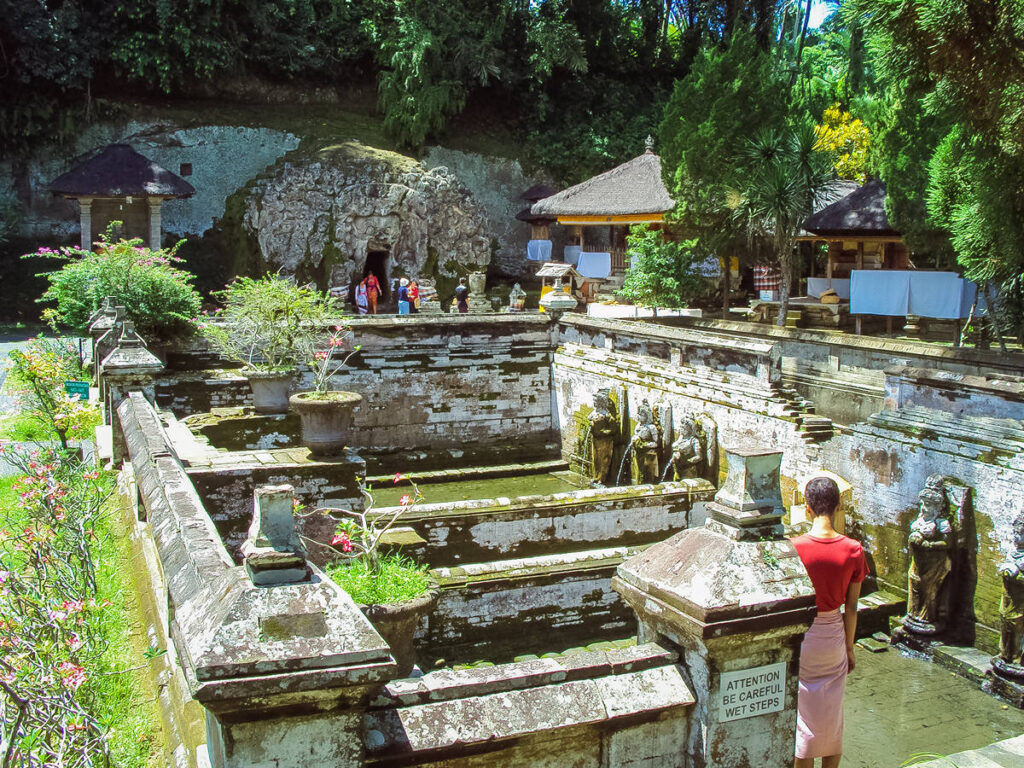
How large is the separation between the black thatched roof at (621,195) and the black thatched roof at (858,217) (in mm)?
5484

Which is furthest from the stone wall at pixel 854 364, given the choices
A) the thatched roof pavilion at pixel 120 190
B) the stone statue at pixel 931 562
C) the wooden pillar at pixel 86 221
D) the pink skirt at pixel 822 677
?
the wooden pillar at pixel 86 221

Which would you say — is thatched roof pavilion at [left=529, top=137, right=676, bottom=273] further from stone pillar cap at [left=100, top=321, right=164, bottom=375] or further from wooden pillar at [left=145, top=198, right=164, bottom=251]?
stone pillar cap at [left=100, top=321, right=164, bottom=375]

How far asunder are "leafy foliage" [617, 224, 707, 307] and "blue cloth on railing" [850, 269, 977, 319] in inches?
Result: 129

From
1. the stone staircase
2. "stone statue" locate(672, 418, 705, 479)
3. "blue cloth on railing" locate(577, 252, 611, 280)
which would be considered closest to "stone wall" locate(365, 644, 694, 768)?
the stone staircase

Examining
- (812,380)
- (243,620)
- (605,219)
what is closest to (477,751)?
(243,620)

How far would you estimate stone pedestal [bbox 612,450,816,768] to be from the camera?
3314 mm

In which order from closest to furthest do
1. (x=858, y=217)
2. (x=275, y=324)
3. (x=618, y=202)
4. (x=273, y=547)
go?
(x=273, y=547) < (x=275, y=324) < (x=858, y=217) < (x=618, y=202)

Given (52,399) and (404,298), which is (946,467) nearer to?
(52,399)

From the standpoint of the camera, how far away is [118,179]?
24.0m

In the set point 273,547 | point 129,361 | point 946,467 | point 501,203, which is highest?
point 501,203

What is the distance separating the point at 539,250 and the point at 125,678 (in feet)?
86.2

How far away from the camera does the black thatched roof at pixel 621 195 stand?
23562mm

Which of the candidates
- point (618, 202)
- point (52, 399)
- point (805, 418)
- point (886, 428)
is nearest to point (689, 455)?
point (805, 418)

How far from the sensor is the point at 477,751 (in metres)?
3.10
